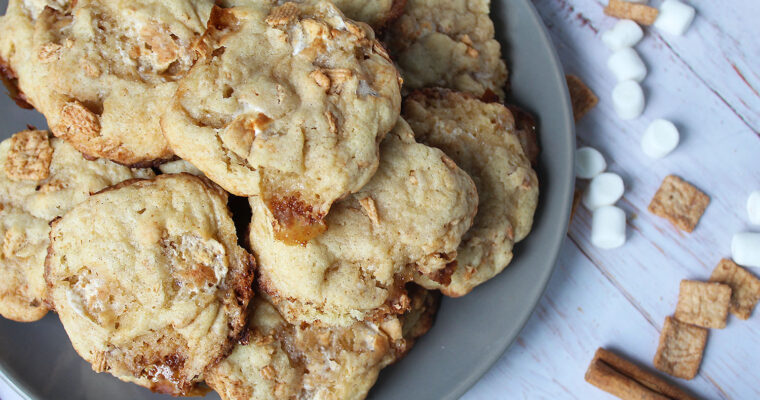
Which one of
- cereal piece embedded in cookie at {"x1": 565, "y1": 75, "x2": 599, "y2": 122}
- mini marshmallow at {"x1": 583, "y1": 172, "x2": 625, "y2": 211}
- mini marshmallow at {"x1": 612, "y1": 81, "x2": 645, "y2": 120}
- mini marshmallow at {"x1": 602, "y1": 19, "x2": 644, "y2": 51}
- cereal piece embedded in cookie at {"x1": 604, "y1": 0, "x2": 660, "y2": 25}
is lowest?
mini marshmallow at {"x1": 583, "y1": 172, "x2": 625, "y2": 211}

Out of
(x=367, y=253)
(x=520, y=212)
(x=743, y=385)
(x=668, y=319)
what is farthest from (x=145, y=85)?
(x=743, y=385)

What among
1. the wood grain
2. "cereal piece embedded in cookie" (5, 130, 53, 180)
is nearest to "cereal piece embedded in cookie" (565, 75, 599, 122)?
the wood grain

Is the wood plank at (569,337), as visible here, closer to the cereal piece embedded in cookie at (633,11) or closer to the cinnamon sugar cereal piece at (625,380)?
the cinnamon sugar cereal piece at (625,380)

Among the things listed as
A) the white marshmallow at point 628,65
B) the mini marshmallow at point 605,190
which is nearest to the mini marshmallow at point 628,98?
the white marshmallow at point 628,65

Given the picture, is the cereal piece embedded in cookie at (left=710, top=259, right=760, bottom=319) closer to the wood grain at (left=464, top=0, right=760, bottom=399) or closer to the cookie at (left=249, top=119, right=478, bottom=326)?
the wood grain at (left=464, top=0, right=760, bottom=399)

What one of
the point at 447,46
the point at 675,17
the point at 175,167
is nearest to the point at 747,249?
the point at 675,17

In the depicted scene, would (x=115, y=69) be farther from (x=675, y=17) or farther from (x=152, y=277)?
(x=675, y=17)
